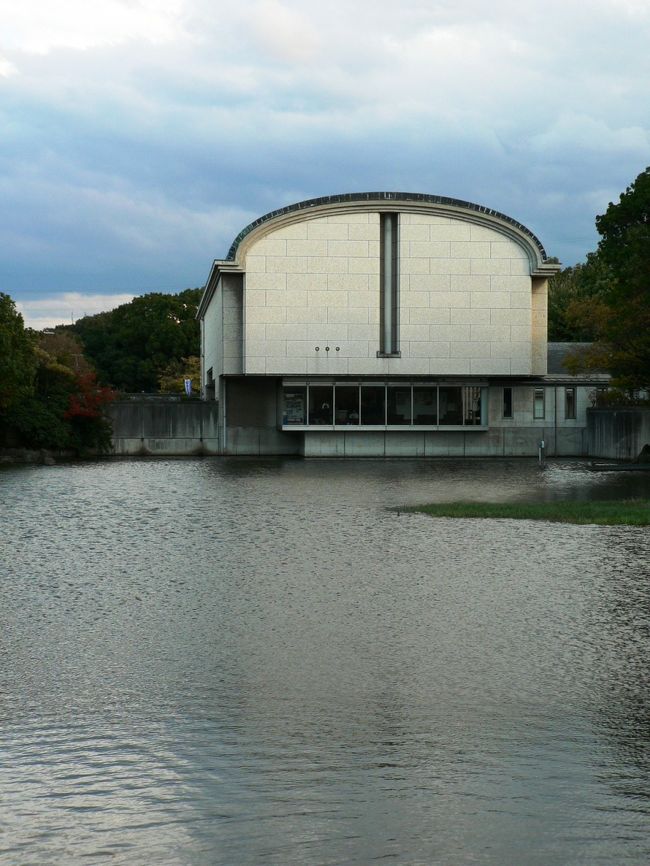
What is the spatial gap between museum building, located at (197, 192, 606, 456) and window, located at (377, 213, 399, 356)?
58mm

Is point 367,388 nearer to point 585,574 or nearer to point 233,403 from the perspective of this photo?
point 233,403

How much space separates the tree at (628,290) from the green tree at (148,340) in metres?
71.5

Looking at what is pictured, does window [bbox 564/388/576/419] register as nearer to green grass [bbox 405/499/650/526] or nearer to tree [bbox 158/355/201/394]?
green grass [bbox 405/499/650/526]

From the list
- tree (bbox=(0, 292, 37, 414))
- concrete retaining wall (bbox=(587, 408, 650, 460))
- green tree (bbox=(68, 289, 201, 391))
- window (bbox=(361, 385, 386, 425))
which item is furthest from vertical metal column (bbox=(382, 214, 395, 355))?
green tree (bbox=(68, 289, 201, 391))

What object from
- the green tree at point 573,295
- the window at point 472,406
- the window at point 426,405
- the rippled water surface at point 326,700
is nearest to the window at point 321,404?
the window at point 426,405

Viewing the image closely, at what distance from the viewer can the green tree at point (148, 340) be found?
119425mm

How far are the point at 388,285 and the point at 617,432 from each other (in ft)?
44.2

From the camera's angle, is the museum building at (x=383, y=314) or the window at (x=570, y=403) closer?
the museum building at (x=383, y=314)

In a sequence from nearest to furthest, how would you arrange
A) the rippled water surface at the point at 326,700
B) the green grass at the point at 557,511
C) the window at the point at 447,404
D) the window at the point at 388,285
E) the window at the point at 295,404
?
the rippled water surface at the point at 326,700, the green grass at the point at 557,511, the window at the point at 388,285, the window at the point at 295,404, the window at the point at 447,404

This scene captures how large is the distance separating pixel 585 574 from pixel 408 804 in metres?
10.3

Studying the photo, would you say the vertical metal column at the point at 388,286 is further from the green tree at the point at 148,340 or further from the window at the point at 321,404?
the green tree at the point at 148,340

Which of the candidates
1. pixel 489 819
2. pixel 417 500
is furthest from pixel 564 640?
pixel 417 500

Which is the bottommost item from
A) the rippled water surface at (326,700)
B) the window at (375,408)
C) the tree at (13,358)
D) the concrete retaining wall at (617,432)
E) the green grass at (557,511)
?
the rippled water surface at (326,700)

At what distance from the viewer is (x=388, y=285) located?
56.9m
